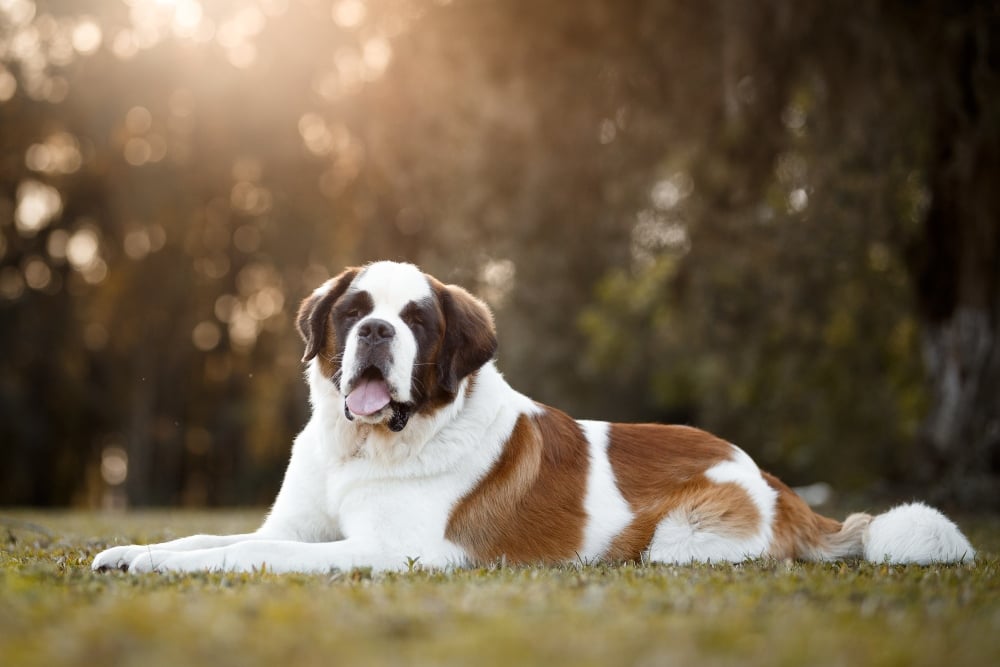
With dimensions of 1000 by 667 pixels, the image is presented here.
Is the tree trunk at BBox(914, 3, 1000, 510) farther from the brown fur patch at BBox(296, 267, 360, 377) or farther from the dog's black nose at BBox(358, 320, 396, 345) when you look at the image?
the dog's black nose at BBox(358, 320, 396, 345)

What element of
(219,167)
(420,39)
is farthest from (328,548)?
(219,167)

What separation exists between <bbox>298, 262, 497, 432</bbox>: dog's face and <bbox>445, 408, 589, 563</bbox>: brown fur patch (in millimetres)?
541

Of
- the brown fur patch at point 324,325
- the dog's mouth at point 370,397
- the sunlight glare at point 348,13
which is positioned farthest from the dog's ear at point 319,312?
the sunlight glare at point 348,13

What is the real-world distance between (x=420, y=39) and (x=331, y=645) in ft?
39.3

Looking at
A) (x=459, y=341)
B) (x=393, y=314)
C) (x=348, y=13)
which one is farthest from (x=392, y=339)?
(x=348, y=13)

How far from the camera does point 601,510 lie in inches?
233

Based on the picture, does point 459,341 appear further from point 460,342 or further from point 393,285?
point 393,285

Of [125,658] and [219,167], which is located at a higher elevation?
[219,167]

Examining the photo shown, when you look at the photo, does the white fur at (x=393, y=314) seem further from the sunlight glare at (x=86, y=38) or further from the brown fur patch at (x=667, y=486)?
the sunlight glare at (x=86, y=38)

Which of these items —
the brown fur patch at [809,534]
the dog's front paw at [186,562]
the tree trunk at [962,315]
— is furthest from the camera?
the tree trunk at [962,315]

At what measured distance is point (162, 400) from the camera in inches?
1163

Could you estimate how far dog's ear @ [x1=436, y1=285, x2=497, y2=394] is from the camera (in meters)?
5.67

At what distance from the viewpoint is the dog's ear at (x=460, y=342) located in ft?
18.6

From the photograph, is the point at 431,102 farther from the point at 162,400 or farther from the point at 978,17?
the point at 162,400
